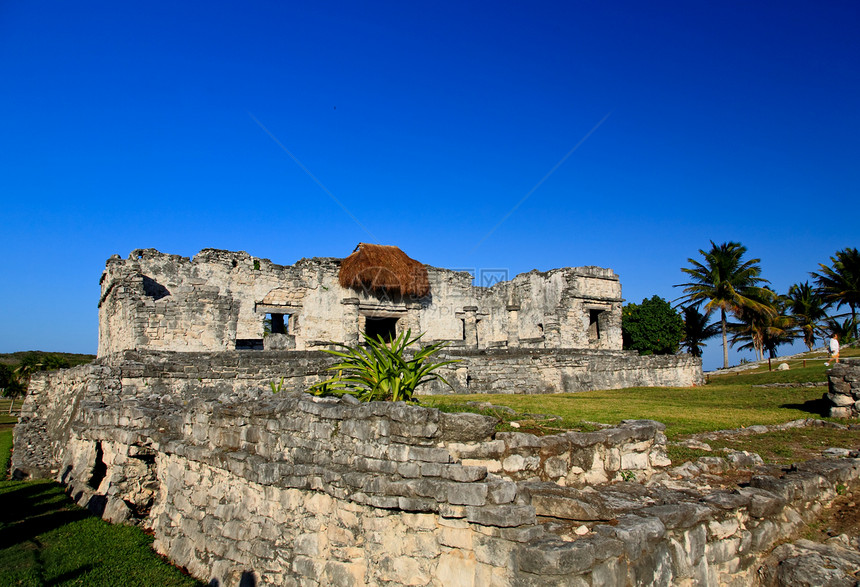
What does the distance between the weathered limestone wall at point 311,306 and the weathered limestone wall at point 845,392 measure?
10.4 meters

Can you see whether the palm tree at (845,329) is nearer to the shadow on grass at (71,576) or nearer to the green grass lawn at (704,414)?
the green grass lawn at (704,414)

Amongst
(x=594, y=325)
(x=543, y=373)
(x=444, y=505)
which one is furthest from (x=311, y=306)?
(x=444, y=505)

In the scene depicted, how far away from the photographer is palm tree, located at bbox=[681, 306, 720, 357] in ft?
115

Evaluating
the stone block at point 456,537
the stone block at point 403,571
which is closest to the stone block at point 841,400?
the stone block at point 456,537

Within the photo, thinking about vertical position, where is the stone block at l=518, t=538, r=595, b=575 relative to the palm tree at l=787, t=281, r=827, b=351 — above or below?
below

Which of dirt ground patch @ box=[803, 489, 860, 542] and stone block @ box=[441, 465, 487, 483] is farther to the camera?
dirt ground patch @ box=[803, 489, 860, 542]

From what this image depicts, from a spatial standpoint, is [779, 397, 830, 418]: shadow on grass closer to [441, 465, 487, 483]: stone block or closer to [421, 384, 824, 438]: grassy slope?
[421, 384, 824, 438]: grassy slope

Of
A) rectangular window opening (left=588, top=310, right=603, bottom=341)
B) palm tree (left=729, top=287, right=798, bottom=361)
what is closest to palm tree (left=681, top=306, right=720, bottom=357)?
palm tree (left=729, top=287, right=798, bottom=361)

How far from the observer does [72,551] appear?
19.1ft

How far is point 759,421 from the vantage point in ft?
27.3

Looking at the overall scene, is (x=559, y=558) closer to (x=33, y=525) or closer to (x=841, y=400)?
(x=33, y=525)

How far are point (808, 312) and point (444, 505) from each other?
39.8 meters

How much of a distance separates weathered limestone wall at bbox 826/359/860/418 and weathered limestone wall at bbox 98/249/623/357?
410 inches

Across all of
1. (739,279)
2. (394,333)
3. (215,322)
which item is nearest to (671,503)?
(215,322)
